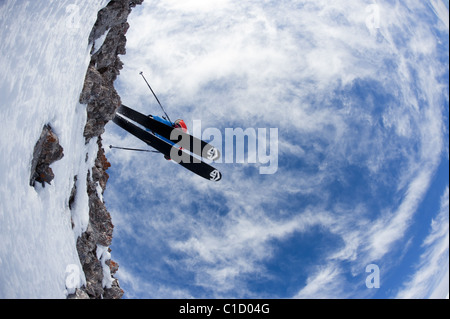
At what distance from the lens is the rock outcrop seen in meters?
13.6

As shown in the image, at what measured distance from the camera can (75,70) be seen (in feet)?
38.1

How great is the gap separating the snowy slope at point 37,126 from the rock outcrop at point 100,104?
1.39 metres

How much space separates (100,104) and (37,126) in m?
6.50

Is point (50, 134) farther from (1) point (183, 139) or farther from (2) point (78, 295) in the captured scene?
(1) point (183, 139)

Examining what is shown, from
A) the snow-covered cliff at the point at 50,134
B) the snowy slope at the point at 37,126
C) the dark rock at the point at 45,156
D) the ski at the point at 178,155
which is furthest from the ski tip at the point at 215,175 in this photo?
the dark rock at the point at 45,156

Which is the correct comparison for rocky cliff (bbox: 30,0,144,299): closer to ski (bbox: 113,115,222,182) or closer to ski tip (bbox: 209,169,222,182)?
ski (bbox: 113,115,222,182)

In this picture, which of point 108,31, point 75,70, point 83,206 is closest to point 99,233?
point 83,206

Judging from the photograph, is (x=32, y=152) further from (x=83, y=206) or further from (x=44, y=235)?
(x=83, y=206)

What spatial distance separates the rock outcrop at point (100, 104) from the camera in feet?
44.6

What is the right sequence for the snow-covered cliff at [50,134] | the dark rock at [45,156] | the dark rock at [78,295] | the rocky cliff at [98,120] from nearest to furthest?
the snow-covered cliff at [50,134], the dark rock at [45,156], the dark rock at [78,295], the rocky cliff at [98,120]

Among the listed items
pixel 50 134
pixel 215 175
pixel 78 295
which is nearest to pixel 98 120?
pixel 50 134

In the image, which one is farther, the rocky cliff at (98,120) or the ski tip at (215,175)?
the ski tip at (215,175)

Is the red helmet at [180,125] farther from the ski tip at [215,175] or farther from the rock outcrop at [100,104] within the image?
the rock outcrop at [100,104]

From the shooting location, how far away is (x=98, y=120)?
15.6 meters
